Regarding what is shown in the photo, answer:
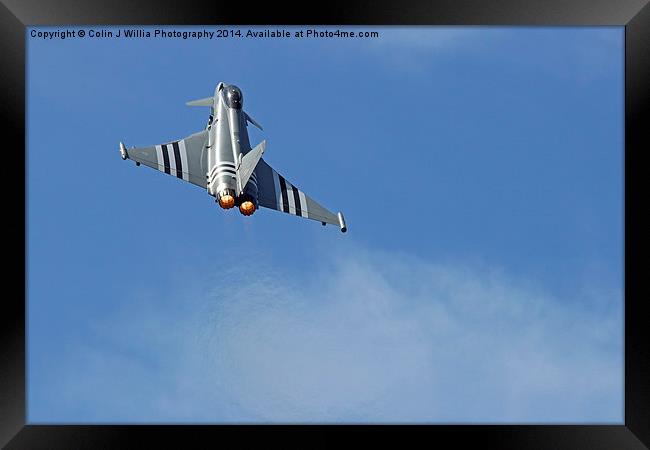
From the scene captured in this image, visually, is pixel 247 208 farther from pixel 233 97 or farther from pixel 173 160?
pixel 233 97

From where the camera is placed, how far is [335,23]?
543 inches

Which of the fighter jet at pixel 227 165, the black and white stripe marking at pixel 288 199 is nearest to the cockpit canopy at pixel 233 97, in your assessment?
the fighter jet at pixel 227 165

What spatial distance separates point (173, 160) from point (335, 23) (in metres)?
8.54

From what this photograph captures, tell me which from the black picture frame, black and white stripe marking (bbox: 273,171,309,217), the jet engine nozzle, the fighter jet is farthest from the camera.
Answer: black and white stripe marking (bbox: 273,171,309,217)

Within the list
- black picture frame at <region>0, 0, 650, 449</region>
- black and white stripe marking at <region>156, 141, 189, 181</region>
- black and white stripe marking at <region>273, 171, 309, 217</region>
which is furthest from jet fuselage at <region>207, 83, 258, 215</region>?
black picture frame at <region>0, 0, 650, 449</region>

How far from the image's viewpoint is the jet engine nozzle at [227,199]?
18688 mm

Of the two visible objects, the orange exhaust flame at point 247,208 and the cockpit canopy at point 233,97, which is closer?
the orange exhaust flame at point 247,208

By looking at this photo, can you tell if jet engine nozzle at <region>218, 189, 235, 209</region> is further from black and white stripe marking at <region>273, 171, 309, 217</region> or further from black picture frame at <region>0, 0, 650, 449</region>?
black picture frame at <region>0, 0, 650, 449</region>

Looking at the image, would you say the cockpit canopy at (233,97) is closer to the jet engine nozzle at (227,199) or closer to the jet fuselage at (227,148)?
the jet fuselage at (227,148)

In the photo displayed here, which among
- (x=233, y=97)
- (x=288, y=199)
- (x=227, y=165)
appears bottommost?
(x=288, y=199)

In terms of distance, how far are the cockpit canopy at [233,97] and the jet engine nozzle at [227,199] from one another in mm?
4933

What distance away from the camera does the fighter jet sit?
1912cm

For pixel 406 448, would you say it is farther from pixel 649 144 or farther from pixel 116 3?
pixel 116 3

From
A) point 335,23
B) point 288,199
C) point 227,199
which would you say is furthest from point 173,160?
point 335,23
